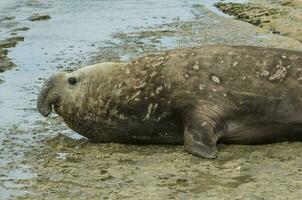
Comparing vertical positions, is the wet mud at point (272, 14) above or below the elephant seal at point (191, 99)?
below

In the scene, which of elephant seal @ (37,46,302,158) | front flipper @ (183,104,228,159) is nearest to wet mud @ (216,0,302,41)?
elephant seal @ (37,46,302,158)

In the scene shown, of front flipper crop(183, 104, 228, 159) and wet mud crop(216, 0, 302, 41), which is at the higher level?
front flipper crop(183, 104, 228, 159)

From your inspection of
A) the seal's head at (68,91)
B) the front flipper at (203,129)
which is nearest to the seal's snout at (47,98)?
the seal's head at (68,91)

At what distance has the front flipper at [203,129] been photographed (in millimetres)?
6582

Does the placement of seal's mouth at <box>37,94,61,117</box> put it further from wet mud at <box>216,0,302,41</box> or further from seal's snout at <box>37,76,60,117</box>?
wet mud at <box>216,0,302,41</box>

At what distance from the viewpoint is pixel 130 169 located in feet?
20.6

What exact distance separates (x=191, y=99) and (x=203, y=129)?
35 cm

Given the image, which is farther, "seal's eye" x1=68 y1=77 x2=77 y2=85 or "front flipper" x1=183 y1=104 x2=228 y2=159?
"seal's eye" x1=68 y1=77 x2=77 y2=85

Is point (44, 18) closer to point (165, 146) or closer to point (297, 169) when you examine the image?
point (165, 146)

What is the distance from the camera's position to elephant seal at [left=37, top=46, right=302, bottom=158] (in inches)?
270

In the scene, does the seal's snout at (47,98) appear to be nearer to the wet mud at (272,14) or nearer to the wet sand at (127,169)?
the wet sand at (127,169)

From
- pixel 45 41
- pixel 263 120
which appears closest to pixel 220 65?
pixel 263 120

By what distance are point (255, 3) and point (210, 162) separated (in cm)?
1656

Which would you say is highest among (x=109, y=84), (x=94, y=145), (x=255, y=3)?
(x=109, y=84)
